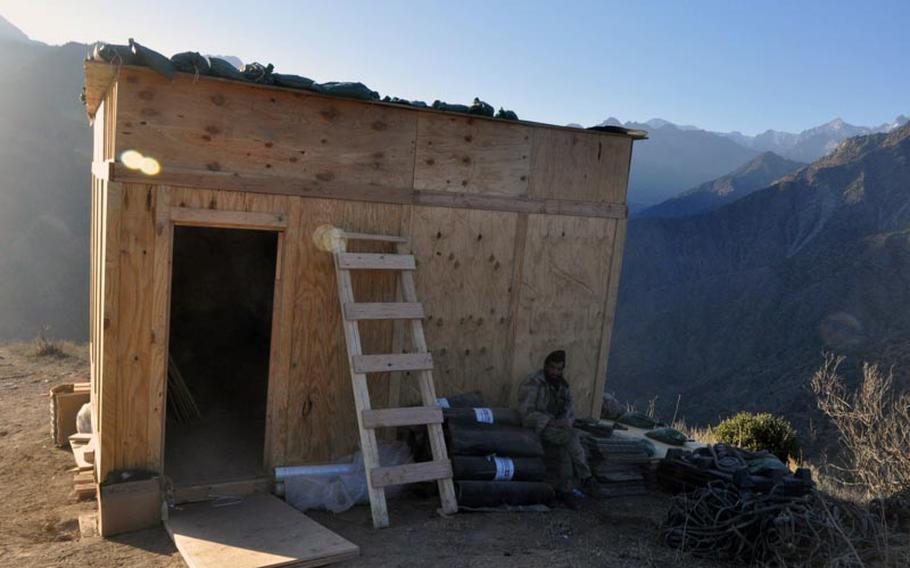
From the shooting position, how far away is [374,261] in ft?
22.2

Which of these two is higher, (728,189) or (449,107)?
(728,189)

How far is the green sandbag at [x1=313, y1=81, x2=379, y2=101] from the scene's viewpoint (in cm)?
644

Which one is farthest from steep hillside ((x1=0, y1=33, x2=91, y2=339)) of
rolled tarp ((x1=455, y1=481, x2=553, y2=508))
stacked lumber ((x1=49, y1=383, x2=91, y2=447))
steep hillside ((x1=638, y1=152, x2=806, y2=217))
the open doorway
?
steep hillside ((x1=638, y1=152, x2=806, y2=217))

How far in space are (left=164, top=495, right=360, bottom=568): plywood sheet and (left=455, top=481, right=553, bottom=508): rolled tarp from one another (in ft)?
4.44

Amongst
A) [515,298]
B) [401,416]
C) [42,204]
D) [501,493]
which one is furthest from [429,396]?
[42,204]

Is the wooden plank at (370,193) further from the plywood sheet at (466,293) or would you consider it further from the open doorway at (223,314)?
the open doorway at (223,314)

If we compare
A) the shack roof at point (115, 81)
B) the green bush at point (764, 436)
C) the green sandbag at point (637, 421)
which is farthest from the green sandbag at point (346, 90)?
the green bush at point (764, 436)

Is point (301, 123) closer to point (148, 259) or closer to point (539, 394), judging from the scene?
point (148, 259)

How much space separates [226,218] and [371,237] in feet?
4.47

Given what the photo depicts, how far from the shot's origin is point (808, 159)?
326ft

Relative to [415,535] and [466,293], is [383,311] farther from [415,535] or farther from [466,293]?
[415,535]

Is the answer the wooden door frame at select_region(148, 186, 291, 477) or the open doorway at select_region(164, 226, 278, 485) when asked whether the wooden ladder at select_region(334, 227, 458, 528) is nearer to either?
the wooden door frame at select_region(148, 186, 291, 477)

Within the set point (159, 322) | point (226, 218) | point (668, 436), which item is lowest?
point (668, 436)

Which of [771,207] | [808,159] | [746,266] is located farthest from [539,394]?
[808,159]
